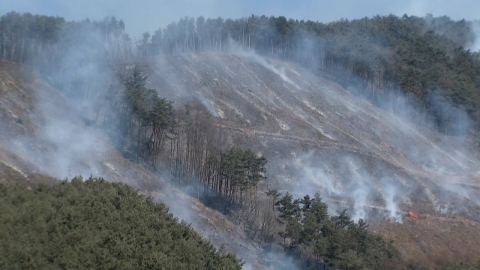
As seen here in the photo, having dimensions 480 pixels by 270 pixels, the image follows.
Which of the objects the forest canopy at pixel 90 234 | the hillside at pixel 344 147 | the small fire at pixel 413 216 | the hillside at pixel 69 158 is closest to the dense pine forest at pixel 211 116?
the forest canopy at pixel 90 234

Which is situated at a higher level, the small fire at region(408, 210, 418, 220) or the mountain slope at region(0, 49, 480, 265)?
the mountain slope at region(0, 49, 480, 265)

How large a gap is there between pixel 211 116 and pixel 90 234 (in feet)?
161

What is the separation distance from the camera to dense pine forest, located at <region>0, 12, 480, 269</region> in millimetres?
22531

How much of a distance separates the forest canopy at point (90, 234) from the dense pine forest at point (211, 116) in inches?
3.3

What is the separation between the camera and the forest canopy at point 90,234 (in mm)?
16672

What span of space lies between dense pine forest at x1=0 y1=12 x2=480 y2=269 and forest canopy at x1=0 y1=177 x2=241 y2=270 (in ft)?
0.27

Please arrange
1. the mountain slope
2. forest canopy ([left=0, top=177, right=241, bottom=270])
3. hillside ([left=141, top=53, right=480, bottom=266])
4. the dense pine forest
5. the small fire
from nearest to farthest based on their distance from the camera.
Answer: forest canopy ([left=0, top=177, right=241, bottom=270]), the dense pine forest, the mountain slope, the small fire, hillside ([left=141, top=53, right=480, bottom=266])

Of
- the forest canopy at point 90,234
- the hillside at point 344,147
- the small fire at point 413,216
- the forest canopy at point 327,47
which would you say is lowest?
the small fire at point 413,216

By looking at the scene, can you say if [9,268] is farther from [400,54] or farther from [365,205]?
[400,54]

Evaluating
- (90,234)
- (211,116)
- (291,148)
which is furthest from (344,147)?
(90,234)

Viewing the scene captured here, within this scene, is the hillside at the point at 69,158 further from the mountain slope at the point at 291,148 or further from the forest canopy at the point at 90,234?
the forest canopy at the point at 90,234

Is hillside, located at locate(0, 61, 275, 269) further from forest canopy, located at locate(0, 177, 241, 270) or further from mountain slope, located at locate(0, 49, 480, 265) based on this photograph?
forest canopy, located at locate(0, 177, 241, 270)

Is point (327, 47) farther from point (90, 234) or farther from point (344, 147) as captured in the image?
point (90, 234)

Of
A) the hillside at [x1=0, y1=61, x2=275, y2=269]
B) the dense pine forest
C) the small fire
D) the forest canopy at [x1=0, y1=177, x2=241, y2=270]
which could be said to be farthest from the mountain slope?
the forest canopy at [x1=0, y1=177, x2=241, y2=270]
